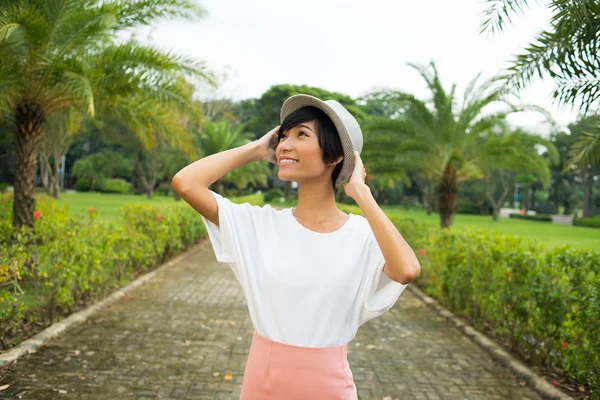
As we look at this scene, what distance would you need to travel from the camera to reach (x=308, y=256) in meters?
1.75

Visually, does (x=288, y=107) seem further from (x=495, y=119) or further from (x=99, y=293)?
(x=495, y=119)

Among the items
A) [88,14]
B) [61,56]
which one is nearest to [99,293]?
[61,56]

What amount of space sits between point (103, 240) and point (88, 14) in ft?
10.6

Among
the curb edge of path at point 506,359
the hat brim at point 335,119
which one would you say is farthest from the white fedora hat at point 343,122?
the curb edge of path at point 506,359

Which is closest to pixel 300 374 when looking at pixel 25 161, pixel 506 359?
pixel 506 359

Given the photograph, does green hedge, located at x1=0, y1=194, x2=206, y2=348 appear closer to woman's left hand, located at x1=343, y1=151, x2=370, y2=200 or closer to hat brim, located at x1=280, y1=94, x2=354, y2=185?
hat brim, located at x1=280, y1=94, x2=354, y2=185

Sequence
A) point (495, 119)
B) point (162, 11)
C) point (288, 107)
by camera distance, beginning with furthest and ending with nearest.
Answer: point (495, 119), point (162, 11), point (288, 107)

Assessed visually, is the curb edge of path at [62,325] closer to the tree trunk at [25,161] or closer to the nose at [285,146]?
the tree trunk at [25,161]

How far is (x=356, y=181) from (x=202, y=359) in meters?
3.87

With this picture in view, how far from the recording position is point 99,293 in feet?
24.1

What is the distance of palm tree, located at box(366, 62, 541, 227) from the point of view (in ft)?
40.8

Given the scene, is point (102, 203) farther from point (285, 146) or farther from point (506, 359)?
point (285, 146)

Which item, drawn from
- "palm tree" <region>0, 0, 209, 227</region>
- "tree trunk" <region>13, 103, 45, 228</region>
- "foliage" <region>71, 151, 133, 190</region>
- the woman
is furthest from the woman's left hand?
"foliage" <region>71, 151, 133, 190</region>

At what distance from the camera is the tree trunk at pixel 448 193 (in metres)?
13.2
